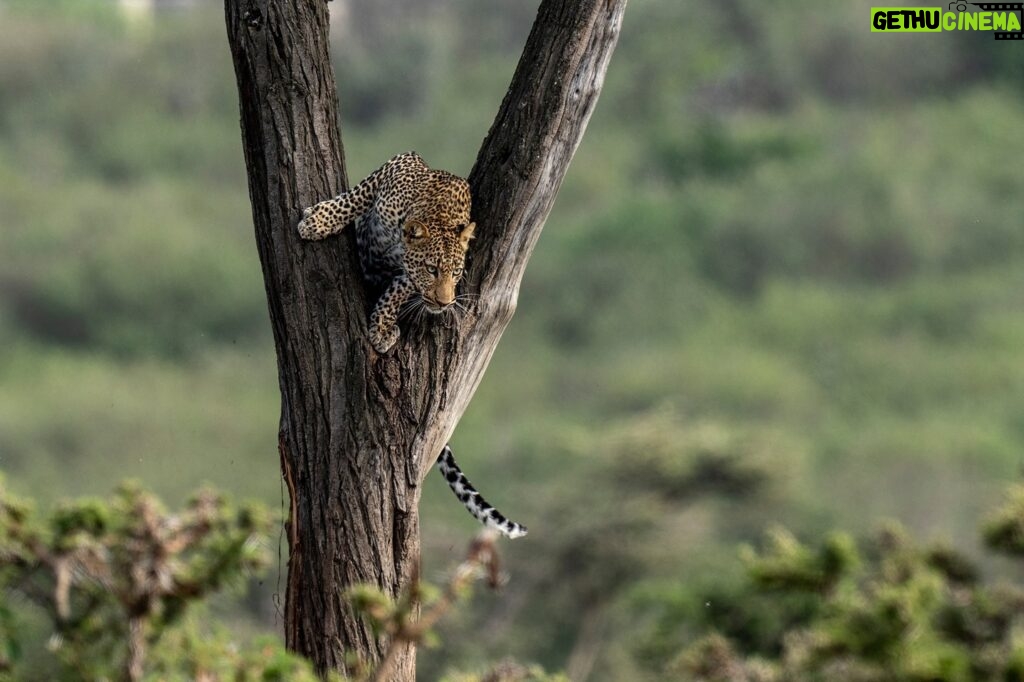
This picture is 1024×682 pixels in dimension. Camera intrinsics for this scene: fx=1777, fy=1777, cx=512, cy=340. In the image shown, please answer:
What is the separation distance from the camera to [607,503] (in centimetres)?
3047

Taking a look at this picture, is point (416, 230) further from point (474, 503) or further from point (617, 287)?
point (617, 287)

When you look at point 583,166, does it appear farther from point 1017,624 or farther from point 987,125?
point 1017,624

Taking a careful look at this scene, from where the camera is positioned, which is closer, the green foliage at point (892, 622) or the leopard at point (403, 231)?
the leopard at point (403, 231)

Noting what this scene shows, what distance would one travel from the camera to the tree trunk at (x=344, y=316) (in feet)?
20.6

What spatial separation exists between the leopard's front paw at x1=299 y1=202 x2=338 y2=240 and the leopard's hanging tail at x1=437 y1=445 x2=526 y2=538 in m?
1.14

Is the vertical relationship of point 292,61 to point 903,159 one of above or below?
below

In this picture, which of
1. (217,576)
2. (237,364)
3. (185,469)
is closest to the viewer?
(217,576)

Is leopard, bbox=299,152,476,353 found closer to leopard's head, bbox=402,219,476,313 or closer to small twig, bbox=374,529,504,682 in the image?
leopard's head, bbox=402,219,476,313

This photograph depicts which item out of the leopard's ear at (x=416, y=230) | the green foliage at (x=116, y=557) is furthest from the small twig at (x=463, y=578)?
the leopard's ear at (x=416, y=230)

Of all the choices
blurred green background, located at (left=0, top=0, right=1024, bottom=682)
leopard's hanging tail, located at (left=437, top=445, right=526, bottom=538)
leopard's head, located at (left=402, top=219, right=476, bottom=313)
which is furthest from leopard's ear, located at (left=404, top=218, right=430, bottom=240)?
blurred green background, located at (left=0, top=0, right=1024, bottom=682)

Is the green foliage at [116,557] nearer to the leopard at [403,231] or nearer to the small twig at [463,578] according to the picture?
the small twig at [463,578]

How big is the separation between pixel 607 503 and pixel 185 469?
14516 mm

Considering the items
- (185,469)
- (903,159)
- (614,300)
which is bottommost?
(185,469)

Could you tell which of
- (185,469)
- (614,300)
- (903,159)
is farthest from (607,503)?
(903,159)
